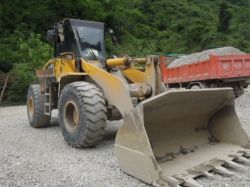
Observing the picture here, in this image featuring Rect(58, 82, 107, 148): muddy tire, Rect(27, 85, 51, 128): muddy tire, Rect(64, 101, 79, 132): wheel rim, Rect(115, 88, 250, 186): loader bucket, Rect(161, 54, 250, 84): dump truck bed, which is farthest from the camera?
Rect(161, 54, 250, 84): dump truck bed

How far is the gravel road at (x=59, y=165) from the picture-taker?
4844 millimetres

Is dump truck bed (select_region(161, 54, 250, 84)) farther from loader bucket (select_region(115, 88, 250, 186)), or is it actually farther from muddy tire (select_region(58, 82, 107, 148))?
loader bucket (select_region(115, 88, 250, 186))

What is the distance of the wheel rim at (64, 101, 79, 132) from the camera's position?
6.74 m

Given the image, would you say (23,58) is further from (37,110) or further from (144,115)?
(144,115)

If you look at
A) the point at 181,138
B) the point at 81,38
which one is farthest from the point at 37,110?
the point at 181,138

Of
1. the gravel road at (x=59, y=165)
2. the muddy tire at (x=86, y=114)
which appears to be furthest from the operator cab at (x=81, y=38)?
the gravel road at (x=59, y=165)

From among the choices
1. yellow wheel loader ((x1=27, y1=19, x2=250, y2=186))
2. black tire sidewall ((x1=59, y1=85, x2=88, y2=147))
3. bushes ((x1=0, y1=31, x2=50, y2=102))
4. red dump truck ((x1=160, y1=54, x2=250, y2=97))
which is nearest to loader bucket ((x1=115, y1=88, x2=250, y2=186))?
yellow wheel loader ((x1=27, y1=19, x2=250, y2=186))

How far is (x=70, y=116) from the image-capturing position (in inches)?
273

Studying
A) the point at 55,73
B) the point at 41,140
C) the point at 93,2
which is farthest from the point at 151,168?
the point at 93,2

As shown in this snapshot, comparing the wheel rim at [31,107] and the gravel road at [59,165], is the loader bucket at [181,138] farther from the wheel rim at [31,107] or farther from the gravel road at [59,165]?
the wheel rim at [31,107]

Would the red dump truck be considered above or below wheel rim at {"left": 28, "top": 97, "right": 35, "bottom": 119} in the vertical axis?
above

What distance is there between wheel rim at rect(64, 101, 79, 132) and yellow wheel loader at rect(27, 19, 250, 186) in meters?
0.01

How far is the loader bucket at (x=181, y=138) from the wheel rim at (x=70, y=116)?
163 cm

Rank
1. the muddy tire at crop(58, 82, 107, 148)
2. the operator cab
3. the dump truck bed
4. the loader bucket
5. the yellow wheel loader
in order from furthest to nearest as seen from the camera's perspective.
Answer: the dump truck bed
the operator cab
the muddy tire at crop(58, 82, 107, 148)
the yellow wheel loader
the loader bucket
